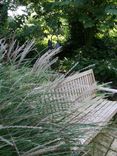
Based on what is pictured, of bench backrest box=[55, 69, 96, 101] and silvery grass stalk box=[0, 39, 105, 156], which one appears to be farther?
bench backrest box=[55, 69, 96, 101]

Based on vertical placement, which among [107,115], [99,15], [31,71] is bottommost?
[107,115]

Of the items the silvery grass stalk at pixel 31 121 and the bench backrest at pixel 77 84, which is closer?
the silvery grass stalk at pixel 31 121

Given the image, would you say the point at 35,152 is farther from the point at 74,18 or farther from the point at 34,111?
the point at 74,18

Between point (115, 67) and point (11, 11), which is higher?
point (11, 11)

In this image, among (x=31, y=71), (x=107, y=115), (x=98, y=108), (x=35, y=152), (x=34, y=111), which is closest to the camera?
(x=35, y=152)

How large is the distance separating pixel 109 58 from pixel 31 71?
4.16m

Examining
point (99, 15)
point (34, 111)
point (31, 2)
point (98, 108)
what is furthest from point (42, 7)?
point (34, 111)

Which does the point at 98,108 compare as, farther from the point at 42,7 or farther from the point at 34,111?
the point at 42,7

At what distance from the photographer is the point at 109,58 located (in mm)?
5816

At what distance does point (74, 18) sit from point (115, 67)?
1.36 meters

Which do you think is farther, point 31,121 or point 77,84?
point 77,84

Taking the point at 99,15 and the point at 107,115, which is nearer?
the point at 107,115

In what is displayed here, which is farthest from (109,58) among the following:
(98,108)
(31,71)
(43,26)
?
(31,71)

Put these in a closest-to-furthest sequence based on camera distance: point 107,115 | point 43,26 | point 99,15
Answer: point 107,115 → point 99,15 → point 43,26
